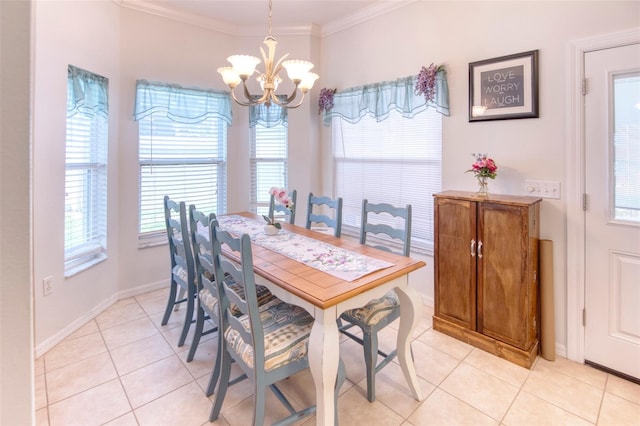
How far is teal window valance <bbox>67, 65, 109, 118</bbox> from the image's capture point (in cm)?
262

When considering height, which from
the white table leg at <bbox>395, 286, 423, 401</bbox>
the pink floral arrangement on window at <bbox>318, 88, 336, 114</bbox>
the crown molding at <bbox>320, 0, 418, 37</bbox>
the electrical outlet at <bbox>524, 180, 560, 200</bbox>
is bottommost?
the white table leg at <bbox>395, 286, 423, 401</bbox>

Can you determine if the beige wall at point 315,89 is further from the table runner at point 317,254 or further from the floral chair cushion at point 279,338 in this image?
the floral chair cushion at point 279,338

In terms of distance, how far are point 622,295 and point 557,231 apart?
523mm

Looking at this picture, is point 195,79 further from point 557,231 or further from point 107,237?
point 557,231

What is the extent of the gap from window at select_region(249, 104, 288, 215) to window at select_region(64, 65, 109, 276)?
1550 millimetres

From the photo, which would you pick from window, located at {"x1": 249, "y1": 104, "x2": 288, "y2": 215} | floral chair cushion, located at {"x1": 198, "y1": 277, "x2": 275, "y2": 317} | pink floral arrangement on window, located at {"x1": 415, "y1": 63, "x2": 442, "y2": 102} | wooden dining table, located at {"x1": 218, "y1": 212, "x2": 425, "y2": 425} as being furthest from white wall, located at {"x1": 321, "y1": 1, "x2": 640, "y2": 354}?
floral chair cushion, located at {"x1": 198, "y1": 277, "x2": 275, "y2": 317}

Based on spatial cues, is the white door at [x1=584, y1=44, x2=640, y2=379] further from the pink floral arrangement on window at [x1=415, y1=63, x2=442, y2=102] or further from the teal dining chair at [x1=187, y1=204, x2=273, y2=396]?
the teal dining chair at [x1=187, y1=204, x2=273, y2=396]

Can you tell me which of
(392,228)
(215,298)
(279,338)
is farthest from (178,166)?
(279,338)

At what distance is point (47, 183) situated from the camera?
2.44 meters

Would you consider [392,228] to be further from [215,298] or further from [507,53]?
[507,53]

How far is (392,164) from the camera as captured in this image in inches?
131

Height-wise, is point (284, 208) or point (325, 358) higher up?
point (284, 208)

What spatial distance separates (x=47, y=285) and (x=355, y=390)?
2397 millimetres

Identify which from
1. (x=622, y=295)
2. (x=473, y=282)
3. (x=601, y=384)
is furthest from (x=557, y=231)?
(x=601, y=384)
